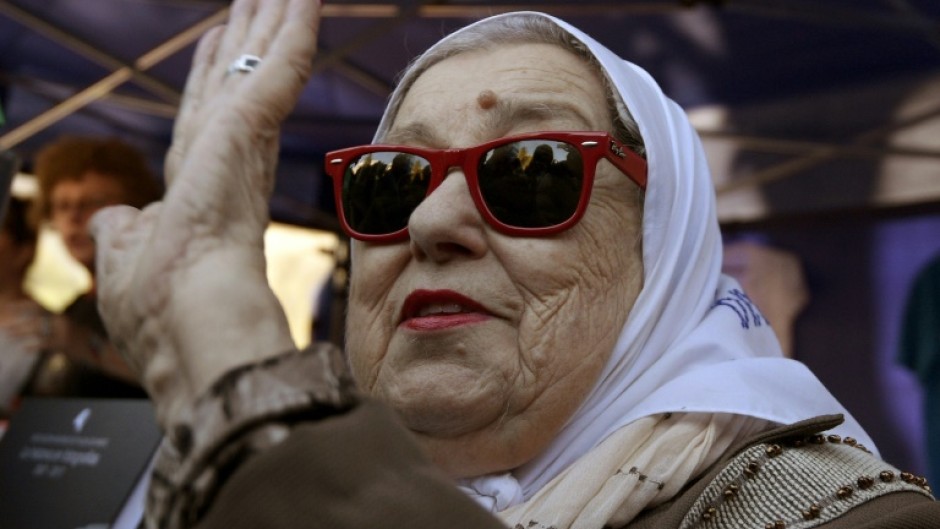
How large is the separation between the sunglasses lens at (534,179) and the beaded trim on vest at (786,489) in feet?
1.70

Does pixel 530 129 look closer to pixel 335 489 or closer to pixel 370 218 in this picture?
pixel 370 218

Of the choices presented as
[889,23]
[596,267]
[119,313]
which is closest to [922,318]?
[889,23]

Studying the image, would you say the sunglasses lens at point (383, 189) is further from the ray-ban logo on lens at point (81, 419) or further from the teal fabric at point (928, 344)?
the teal fabric at point (928, 344)

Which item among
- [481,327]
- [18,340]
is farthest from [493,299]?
[18,340]

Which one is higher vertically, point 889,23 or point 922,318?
point 889,23

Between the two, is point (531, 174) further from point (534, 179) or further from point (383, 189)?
point (383, 189)

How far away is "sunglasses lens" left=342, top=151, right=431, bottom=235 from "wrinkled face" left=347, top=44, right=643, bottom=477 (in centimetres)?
5

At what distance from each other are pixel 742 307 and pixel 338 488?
1.11m

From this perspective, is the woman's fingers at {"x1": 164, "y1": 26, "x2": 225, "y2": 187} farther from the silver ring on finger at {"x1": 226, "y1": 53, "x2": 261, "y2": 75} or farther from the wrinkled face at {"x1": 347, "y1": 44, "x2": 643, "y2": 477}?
the wrinkled face at {"x1": 347, "y1": 44, "x2": 643, "y2": 477}

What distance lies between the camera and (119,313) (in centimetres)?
111

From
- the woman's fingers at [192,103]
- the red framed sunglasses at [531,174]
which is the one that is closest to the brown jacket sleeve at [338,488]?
the woman's fingers at [192,103]

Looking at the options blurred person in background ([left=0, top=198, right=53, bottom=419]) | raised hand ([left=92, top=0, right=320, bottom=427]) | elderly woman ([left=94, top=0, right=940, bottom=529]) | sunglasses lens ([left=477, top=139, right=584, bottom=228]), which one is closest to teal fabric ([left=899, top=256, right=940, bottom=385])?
elderly woman ([left=94, top=0, right=940, bottom=529])

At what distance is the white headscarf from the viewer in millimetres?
1552

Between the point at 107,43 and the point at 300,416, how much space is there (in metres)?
6.26
